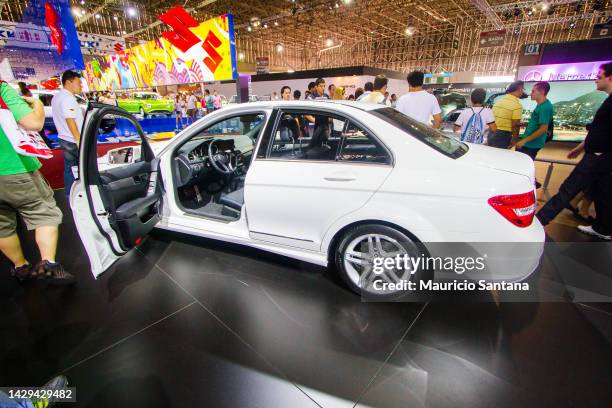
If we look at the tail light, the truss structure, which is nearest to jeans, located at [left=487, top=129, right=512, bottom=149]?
the tail light

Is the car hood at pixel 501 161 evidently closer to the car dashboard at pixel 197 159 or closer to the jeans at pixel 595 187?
the jeans at pixel 595 187

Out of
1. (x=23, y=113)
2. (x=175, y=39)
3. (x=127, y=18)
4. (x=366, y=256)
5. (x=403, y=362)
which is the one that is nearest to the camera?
(x=403, y=362)

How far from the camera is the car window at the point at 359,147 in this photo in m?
1.95

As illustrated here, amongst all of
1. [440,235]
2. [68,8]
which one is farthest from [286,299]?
[68,8]

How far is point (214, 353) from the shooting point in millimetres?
1769

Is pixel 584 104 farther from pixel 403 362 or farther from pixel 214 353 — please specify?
pixel 214 353

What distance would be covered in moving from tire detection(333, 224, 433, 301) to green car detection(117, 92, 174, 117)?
1393 centimetres

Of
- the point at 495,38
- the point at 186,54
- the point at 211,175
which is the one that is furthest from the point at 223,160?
the point at 495,38

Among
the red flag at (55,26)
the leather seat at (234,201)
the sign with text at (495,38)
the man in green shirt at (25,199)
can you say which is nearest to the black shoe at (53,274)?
the man in green shirt at (25,199)

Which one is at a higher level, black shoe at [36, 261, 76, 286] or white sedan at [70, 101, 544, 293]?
white sedan at [70, 101, 544, 293]

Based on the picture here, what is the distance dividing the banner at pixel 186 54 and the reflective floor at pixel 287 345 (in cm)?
633

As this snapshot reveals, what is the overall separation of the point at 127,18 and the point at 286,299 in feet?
91.7

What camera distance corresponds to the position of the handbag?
1.88m

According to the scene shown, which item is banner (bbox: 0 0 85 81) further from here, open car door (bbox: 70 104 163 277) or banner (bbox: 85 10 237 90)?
open car door (bbox: 70 104 163 277)
